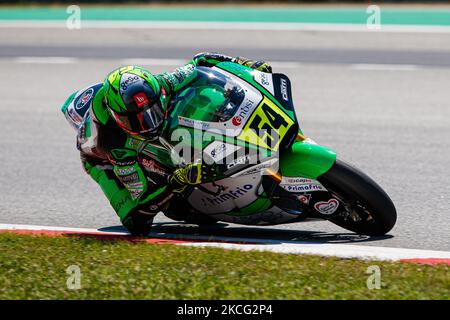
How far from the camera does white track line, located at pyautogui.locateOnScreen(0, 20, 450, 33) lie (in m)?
16.0

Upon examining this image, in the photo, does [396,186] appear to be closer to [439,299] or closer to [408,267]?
[408,267]

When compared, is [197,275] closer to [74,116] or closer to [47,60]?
[74,116]

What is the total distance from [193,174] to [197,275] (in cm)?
93

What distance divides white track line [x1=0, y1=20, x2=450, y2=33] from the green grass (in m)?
11.0

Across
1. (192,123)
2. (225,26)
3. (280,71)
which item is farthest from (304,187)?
(225,26)

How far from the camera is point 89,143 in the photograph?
20.6 ft

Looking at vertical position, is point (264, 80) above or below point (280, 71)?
below

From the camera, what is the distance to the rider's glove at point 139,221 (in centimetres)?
612

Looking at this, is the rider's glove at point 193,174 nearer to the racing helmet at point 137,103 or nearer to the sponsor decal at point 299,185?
the racing helmet at point 137,103

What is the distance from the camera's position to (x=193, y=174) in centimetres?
584

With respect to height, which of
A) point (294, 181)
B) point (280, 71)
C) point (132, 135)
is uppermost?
point (280, 71)

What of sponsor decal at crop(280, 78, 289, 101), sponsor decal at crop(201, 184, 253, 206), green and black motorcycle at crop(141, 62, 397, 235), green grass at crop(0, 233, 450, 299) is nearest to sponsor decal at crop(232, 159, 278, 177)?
green and black motorcycle at crop(141, 62, 397, 235)

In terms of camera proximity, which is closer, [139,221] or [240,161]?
[240,161]

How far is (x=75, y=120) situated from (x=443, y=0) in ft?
45.6
